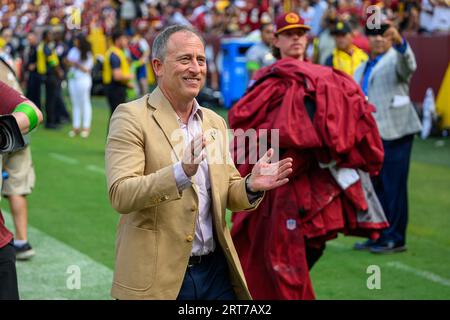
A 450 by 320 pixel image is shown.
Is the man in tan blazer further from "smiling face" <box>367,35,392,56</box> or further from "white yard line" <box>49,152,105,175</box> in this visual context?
"white yard line" <box>49,152,105,175</box>

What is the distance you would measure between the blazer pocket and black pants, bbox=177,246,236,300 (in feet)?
0.70

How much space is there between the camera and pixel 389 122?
8.65 metres

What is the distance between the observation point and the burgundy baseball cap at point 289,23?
21.4 feet

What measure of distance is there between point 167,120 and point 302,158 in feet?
6.84

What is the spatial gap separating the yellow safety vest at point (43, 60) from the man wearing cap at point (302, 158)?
13.7 m

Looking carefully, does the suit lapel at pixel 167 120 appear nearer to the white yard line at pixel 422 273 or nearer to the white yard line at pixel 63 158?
the white yard line at pixel 422 273

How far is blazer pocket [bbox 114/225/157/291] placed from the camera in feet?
Result: 13.4

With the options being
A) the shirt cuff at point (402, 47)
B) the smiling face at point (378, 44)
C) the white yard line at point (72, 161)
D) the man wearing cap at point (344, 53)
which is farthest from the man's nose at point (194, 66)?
the white yard line at point (72, 161)

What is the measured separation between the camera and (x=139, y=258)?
4.09 m

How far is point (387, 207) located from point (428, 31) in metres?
10.4

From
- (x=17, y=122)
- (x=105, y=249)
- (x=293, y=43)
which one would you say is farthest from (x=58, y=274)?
(x=17, y=122)
